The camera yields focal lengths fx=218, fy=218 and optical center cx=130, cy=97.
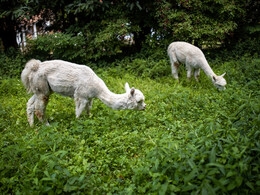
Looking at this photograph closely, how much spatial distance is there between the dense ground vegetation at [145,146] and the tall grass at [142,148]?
0.01 metres

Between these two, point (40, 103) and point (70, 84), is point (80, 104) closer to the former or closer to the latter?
point (70, 84)

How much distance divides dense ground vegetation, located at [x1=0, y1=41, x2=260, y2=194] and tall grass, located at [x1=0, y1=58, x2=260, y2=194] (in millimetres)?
13

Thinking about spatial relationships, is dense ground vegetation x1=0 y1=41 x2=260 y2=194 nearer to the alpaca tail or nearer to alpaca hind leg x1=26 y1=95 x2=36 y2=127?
alpaca hind leg x1=26 y1=95 x2=36 y2=127

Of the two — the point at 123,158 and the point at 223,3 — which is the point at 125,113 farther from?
the point at 223,3

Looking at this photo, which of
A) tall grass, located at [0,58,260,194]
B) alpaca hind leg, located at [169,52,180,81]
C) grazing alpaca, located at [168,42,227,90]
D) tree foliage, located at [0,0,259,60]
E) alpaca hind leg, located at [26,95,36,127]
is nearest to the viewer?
tall grass, located at [0,58,260,194]

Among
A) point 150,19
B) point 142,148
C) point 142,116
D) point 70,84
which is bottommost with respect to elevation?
point 142,148

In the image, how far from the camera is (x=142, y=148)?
410cm

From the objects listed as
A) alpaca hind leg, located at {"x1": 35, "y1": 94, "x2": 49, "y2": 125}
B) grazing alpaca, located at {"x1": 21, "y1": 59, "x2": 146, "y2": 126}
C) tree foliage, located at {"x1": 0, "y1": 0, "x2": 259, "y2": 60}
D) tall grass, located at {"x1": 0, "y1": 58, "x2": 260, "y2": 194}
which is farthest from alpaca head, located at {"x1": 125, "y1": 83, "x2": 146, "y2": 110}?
tree foliage, located at {"x1": 0, "y1": 0, "x2": 259, "y2": 60}

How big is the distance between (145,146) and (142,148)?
7 centimetres

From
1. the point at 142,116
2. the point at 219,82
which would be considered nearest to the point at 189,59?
the point at 219,82

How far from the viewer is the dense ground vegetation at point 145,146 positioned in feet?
8.30

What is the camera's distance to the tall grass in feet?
8.28

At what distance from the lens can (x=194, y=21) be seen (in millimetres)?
9266

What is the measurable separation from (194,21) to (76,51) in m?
5.28
